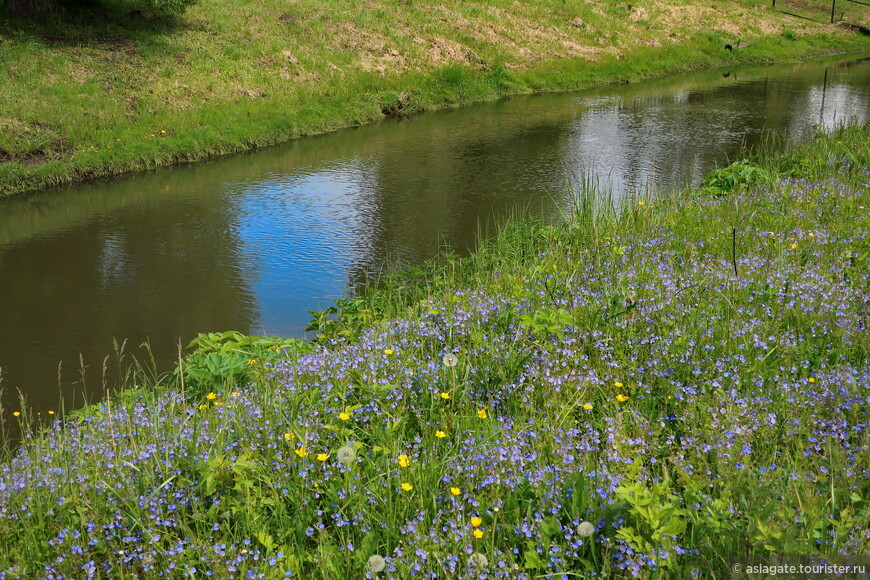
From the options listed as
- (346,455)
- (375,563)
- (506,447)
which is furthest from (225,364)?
(375,563)

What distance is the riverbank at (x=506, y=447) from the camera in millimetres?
3045

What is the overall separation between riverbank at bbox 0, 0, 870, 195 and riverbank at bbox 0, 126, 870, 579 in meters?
11.0

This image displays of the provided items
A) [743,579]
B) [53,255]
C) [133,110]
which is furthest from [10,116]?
[743,579]

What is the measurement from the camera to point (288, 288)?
9.05 meters

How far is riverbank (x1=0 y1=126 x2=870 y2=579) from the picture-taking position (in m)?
3.04

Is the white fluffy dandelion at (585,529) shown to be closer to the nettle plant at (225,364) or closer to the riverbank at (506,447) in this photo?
the riverbank at (506,447)

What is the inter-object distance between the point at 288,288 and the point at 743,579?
282 inches

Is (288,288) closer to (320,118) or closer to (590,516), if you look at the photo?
(590,516)

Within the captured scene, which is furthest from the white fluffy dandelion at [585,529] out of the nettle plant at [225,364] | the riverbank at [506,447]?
the nettle plant at [225,364]

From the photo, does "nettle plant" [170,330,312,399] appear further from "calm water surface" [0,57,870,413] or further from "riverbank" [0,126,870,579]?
"calm water surface" [0,57,870,413]

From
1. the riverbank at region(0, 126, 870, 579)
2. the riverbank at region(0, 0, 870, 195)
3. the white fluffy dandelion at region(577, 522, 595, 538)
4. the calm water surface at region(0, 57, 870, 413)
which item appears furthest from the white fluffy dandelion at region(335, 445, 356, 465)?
the riverbank at region(0, 0, 870, 195)

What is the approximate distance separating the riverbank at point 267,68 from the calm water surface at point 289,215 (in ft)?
2.97

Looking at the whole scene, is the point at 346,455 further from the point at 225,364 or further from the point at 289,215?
the point at 289,215

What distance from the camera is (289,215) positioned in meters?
12.0
